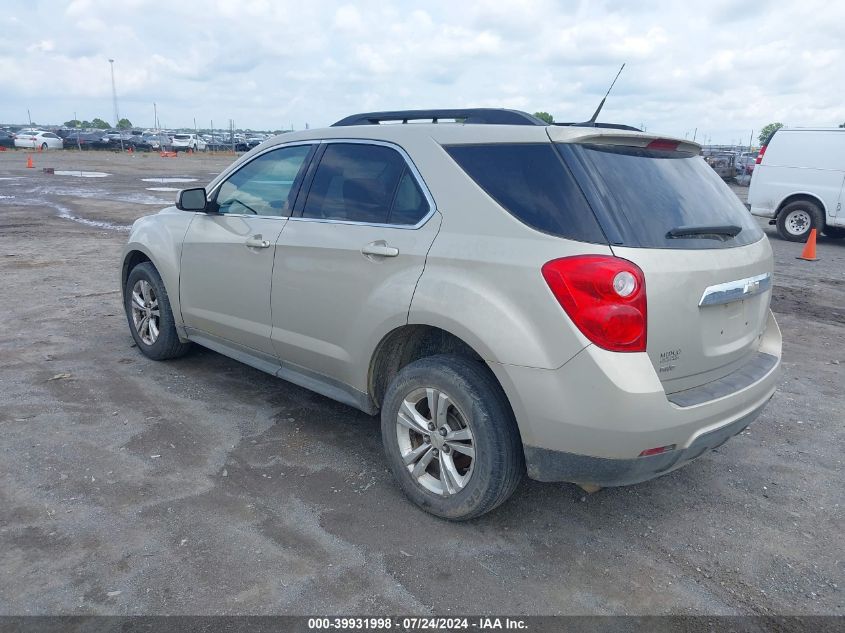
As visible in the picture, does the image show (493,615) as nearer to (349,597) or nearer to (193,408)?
(349,597)

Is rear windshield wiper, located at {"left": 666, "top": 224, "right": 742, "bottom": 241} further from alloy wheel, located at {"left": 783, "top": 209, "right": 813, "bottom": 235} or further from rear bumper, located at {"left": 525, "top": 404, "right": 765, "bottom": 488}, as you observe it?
alloy wheel, located at {"left": 783, "top": 209, "right": 813, "bottom": 235}

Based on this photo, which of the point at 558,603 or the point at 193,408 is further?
the point at 193,408

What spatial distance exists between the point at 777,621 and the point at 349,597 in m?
1.69

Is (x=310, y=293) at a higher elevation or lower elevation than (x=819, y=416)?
higher

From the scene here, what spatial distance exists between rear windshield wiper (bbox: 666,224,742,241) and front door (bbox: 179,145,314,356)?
7.28 ft

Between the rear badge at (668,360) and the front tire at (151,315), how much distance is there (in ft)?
12.2

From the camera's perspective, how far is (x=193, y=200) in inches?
187

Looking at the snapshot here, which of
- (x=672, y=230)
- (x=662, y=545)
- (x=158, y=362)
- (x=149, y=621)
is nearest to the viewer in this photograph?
(x=149, y=621)

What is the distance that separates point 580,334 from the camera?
277 centimetres

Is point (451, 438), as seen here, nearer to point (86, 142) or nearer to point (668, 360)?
point (668, 360)

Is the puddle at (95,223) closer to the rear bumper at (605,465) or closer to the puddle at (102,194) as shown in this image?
the puddle at (102,194)

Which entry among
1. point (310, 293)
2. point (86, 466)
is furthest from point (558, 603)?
point (86, 466)

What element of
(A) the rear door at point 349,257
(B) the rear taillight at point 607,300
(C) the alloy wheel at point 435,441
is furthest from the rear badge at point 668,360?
(A) the rear door at point 349,257

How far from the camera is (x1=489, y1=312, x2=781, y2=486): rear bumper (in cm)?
276
